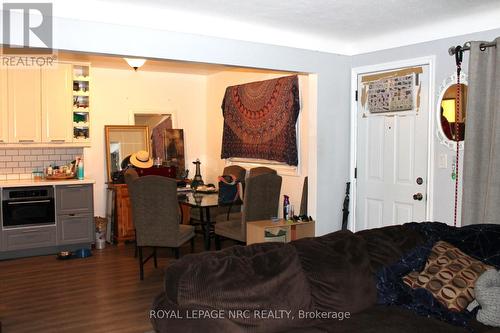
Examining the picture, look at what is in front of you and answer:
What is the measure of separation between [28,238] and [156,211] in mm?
2166

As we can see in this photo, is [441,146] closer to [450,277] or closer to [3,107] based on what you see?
[450,277]

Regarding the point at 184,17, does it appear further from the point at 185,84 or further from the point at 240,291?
the point at 185,84

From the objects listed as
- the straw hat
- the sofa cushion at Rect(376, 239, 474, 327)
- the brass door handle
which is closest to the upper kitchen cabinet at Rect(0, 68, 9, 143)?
the straw hat


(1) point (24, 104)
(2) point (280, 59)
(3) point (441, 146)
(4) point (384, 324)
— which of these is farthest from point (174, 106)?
(4) point (384, 324)

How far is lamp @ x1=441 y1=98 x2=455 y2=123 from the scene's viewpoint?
14.0ft

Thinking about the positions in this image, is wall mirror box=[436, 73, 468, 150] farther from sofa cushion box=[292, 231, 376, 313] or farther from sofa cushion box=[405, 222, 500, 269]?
sofa cushion box=[292, 231, 376, 313]

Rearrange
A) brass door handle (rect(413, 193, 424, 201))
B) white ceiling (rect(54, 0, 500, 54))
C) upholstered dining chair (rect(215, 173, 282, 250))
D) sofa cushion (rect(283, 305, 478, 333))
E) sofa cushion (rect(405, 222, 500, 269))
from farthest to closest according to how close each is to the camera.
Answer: upholstered dining chair (rect(215, 173, 282, 250))
brass door handle (rect(413, 193, 424, 201))
white ceiling (rect(54, 0, 500, 54))
sofa cushion (rect(405, 222, 500, 269))
sofa cushion (rect(283, 305, 478, 333))

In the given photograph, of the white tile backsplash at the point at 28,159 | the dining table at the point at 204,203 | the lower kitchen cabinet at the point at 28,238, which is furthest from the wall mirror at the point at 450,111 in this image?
the white tile backsplash at the point at 28,159

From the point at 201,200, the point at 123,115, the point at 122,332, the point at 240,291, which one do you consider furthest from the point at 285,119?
the point at 240,291

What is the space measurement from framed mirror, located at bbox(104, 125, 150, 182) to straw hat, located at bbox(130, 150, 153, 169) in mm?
279

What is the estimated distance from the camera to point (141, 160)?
6.89 metres

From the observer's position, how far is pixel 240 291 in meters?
2.40

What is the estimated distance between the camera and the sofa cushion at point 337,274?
2713 millimetres

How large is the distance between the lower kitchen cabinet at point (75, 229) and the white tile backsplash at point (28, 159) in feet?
2.93
